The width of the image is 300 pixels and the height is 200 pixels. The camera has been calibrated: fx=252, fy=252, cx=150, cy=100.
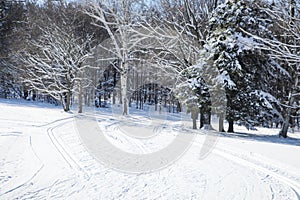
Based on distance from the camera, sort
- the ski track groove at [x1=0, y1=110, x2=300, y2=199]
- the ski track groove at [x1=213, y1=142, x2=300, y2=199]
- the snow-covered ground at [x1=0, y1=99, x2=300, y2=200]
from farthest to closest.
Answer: the ski track groove at [x1=213, y1=142, x2=300, y2=199] → the ski track groove at [x1=0, y1=110, x2=300, y2=199] → the snow-covered ground at [x1=0, y1=99, x2=300, y2=200]

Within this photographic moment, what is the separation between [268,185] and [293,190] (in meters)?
0.40

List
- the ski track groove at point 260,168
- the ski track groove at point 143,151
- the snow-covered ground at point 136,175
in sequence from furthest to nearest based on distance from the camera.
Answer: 1. the ski track groove at point 260,168
2. the ski track groove at point 143,151
3. the snow-covered ground at point 136,175

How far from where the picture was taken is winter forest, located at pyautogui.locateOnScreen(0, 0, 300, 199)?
4375mm

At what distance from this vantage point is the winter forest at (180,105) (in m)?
4.38

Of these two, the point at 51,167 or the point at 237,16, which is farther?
the point at 237,16

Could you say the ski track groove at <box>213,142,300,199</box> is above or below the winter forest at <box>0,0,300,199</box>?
below

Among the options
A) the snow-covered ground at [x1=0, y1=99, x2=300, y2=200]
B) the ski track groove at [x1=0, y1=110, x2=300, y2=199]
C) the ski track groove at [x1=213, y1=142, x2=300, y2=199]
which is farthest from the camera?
the ski track groove at [x1=213, y1=142, x2=300, y2=199]

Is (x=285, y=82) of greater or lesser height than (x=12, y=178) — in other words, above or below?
above

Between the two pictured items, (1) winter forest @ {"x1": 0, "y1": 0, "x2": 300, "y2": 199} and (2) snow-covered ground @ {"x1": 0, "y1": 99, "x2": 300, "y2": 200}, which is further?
(1) winter forest @ {"x1": 0, "y1": 0, "x2": 300, "y2": 199}

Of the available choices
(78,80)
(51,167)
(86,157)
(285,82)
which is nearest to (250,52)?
(285,82)

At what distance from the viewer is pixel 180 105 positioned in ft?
48.0

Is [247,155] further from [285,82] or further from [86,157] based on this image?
[285,82]

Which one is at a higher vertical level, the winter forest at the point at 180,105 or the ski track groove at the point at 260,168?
the winter forest at the point at 180,105

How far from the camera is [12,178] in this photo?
4168 millimetres
